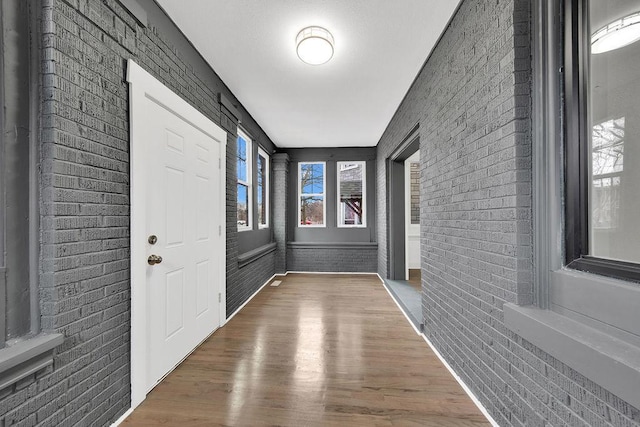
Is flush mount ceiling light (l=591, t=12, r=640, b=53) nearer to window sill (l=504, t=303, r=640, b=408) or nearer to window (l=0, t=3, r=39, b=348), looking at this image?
window sill (l=504, t=303, r=640, b=408)

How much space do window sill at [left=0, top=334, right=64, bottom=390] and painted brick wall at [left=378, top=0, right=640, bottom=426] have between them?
2.15 m

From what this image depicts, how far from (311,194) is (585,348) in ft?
16.7

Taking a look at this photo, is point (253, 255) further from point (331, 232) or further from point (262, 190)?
point (331, 232)

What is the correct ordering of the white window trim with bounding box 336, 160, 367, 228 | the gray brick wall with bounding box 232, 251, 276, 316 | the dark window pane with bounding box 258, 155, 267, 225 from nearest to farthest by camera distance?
the gray brick wall with bounding box 232, 251, 276, 316
the dark window pane with bounding box 258, 155, 267, 225
the white window trim with bounding box 336, 160, 367, 228

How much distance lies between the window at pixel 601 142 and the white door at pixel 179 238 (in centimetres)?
232

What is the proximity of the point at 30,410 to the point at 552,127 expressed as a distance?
2.57 m

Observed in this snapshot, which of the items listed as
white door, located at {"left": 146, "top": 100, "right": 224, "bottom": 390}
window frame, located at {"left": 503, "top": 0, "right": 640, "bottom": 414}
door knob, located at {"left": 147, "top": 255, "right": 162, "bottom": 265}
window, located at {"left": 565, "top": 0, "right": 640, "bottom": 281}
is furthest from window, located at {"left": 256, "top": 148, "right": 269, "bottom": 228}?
window, located at {"left": 565, "top": 0, "right": 640, "bottom": 281}

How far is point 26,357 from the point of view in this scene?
3.55 feet

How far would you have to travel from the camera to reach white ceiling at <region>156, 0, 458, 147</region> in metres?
1.91

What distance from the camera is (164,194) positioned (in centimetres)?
196

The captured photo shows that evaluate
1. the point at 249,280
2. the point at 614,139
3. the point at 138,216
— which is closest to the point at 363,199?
the point at 249,280

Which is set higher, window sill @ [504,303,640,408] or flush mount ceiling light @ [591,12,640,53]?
flush mount ceiling light @ [591,12,640,53]

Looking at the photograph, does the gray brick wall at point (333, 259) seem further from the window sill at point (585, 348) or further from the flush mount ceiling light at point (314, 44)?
the window sill at point (585, 348)

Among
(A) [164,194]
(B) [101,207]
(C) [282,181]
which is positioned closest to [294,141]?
(C) [282,181]
